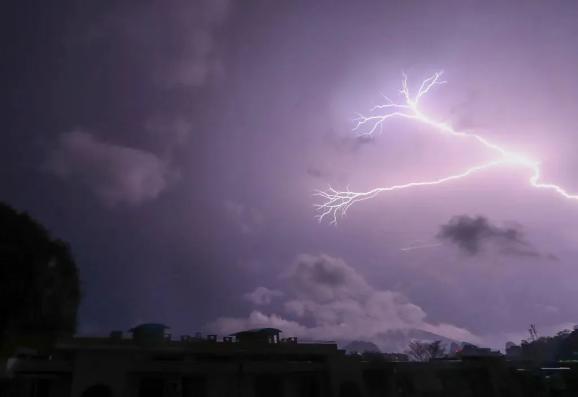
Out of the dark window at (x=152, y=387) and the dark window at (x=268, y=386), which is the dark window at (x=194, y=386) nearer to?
the dark window at (x=152, y=387)

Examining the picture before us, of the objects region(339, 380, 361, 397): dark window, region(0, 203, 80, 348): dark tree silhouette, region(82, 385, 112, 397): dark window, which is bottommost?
region(339, 380, 361, 397): dark window

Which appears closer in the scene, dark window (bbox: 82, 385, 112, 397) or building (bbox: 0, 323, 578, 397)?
dark window (bbox: 82, 385, 112, 397)

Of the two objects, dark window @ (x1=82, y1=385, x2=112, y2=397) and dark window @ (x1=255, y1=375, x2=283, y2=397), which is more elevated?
dark window @ (x1=82, y1=385, x2=112, y2=397)

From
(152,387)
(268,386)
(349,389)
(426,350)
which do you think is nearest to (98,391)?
(152,387)

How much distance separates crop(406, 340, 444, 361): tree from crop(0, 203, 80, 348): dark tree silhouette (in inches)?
2205

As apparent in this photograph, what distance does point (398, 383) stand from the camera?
2836cm

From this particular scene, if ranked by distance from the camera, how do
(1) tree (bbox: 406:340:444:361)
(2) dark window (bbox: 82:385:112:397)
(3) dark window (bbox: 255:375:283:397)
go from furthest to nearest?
(1) tree (bbox: 406:340:444:361)
(3) dark window (bbox: 255:375:283:397)
(2) dark window (bbox: 82:385:112:397)

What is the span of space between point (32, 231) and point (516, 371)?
39462 millimetres

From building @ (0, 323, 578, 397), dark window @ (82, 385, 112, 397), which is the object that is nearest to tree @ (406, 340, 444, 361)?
building @ (0, 323, 578, 397)

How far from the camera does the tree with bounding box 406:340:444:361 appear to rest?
72375 mm

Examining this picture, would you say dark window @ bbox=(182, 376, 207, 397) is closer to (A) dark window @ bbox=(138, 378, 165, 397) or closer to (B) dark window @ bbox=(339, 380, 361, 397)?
(A) dark window @ bbox=(138, 378, 165, 397)

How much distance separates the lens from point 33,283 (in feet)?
108

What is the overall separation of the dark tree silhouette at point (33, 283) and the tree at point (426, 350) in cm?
5599

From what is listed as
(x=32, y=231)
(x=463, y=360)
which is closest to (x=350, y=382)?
(x=463, y=360)
